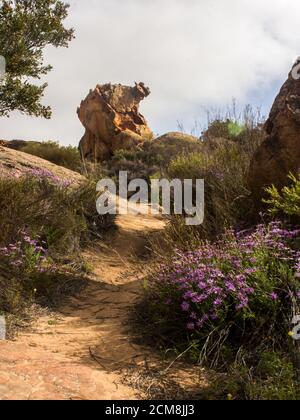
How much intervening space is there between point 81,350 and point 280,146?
3.32 m

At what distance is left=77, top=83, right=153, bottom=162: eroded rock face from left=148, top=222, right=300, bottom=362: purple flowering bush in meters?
17.2

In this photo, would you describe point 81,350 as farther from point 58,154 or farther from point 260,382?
point 58,154

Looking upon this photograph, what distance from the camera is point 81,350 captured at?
4027mm

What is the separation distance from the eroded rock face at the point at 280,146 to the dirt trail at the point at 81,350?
1.98m

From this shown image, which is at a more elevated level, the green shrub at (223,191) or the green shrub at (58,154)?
the green shrub at (58,154)

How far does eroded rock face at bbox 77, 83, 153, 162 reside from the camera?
22.1 metres

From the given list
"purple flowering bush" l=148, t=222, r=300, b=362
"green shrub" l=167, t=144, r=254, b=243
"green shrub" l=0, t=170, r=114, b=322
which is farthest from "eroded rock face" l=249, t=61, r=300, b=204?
"green shrub" l=0, t=170, r=114, b=322

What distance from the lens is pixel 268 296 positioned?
150 inches

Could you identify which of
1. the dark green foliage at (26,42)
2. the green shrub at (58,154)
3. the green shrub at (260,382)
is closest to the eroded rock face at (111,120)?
the green shrub at (58,154)

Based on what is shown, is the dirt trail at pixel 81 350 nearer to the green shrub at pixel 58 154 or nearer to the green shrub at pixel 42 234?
the green shrub at pixel 42 234

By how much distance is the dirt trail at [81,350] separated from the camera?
10.6 ft

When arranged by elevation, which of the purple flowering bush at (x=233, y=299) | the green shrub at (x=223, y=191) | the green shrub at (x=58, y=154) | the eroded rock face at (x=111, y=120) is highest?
the eroded rock face at (x=111, y=120)

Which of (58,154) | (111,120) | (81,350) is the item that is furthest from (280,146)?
(111,120)
